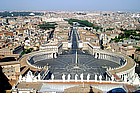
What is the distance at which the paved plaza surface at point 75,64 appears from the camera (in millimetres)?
2736

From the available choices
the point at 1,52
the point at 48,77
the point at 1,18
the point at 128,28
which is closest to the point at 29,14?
the point at 1,18

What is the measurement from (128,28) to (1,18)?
159cm

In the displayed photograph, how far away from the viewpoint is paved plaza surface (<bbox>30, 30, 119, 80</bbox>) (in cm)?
274

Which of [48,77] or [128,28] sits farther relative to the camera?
[128,28]

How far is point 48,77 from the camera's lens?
274 cm

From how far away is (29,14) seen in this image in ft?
9.26

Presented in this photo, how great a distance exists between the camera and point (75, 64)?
9.29 feet
